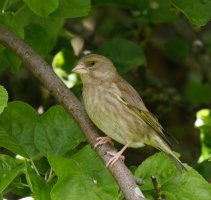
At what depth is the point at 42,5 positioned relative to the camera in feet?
12.8

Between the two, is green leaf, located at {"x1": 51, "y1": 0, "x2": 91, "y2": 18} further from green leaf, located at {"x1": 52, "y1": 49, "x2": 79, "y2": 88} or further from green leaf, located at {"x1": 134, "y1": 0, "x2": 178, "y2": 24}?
green leaf, located at {"x1": 134, "y1": 0, "x2": 178, "y2": 24}

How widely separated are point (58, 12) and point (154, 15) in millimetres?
1967

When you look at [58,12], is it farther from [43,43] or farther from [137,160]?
[137,160]

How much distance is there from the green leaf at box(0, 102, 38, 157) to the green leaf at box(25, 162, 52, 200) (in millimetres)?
394

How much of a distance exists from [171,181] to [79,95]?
78.6 inches

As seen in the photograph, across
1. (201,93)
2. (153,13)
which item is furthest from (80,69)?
(201,93)

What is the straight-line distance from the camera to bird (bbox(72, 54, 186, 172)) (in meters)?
5.09

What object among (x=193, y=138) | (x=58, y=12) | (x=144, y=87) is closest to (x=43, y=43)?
(x=58, y=12)

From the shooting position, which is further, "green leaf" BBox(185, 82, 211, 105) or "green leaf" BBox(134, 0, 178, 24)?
"green leaf" BBox(185, 82, 211, 105)

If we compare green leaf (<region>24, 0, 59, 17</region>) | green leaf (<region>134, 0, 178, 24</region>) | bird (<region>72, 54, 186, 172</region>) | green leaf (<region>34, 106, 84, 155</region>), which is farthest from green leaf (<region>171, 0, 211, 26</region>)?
green leaf (<region>134, 0, 178, 24</region>)

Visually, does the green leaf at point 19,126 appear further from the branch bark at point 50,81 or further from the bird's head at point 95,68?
the bird's head at point 95,68

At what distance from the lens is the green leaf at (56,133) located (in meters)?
4.04

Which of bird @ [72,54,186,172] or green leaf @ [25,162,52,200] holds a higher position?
green leaf @ [25,162,52,200]

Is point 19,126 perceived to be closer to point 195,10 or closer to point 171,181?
point 171,181
